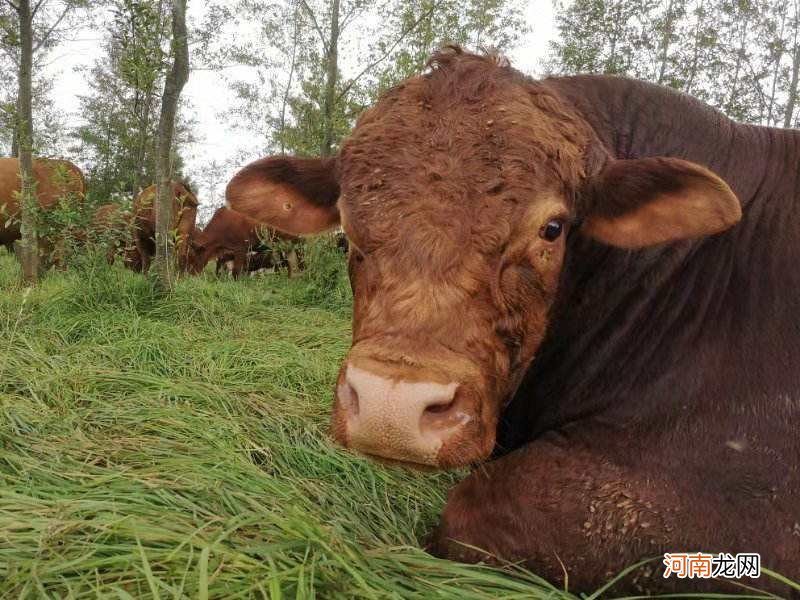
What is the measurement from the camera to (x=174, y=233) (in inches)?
247

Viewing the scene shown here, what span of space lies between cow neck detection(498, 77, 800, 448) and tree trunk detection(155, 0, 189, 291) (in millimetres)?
5126

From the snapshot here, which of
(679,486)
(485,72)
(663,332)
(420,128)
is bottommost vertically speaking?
(679,486)

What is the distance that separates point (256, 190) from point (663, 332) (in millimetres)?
1724

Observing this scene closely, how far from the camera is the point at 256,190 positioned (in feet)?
7.86

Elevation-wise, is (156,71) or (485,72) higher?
(156,71)

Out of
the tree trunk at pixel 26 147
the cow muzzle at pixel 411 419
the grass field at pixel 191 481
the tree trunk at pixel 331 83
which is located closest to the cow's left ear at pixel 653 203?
the cow muzzle at pixel 411 419

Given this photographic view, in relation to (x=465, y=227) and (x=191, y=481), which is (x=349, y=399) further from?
(x=191, y=481)

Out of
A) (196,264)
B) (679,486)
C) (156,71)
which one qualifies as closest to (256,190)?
(679,486)

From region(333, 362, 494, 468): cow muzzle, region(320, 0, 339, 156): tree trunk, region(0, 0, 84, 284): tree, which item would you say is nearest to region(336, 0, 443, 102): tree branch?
region(320, 0, 339, 156): tree trunk

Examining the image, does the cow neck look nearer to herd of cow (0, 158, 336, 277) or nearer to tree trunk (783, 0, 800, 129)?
herd of cow (0, 158, 336, 277)

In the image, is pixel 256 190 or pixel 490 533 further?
pixel 256 190

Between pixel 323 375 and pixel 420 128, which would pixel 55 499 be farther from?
pixel 323 375

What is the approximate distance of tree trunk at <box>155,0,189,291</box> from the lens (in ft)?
20.7

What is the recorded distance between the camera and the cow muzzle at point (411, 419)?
1.38 metres
